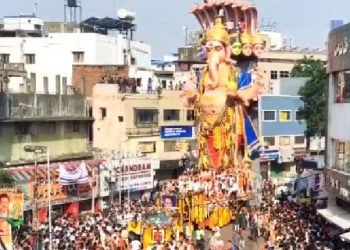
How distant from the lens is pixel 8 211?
22672 millimetres

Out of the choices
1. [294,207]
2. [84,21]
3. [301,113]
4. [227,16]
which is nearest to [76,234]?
[294,207]

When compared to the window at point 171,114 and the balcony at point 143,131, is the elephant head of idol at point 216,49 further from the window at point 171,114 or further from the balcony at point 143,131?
the window at point 171,114

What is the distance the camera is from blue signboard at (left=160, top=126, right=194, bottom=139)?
4497 cm

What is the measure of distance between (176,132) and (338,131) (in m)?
18.8

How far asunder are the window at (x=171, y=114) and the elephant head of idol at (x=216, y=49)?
11640mm

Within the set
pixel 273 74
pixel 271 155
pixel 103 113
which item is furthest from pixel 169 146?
pixel 273 74

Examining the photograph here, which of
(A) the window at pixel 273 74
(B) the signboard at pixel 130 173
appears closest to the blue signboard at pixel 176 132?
(B) the signboard at pixel 130 173

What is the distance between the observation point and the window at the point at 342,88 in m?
27.3

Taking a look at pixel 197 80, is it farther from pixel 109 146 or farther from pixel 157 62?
pixel 157 62

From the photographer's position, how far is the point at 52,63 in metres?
50.4

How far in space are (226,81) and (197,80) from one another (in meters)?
1.60

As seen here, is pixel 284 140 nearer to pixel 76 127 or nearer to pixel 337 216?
pixel 76 127

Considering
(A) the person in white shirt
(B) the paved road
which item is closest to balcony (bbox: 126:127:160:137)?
(B) the paved road

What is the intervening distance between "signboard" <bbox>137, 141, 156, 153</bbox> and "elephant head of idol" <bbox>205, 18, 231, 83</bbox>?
10.9 metres
